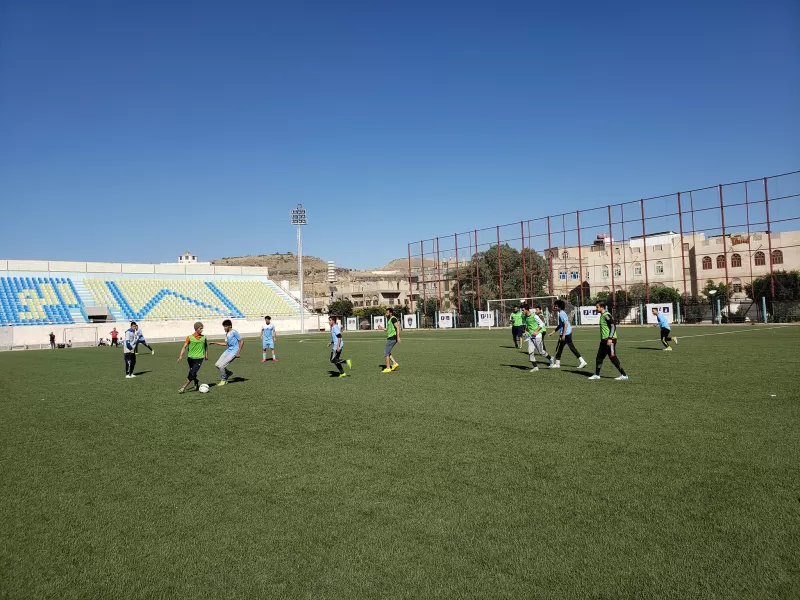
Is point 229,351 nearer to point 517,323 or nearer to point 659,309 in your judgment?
point 517,323

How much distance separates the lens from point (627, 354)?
64.3 ft

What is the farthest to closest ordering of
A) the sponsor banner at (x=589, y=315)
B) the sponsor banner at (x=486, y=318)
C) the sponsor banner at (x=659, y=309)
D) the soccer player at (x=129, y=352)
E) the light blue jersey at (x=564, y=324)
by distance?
the sponsor banner at (x=486, y=318) < the sponsor banner at (x=589, y=315) < the sponsor banner at (x=659, y=309) < the soccer player at (x=129, y=352) < the light blue jersey at (x=564, y=324)

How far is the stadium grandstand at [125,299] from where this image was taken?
50.1 meters

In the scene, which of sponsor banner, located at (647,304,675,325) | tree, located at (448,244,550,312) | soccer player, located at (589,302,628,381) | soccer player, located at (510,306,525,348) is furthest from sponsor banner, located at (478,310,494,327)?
soccer player, located at (589,302,628,381)

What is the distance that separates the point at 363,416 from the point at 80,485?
4459 mm

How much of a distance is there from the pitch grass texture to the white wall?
42803 millimetres

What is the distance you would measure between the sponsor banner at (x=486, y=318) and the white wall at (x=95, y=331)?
2063cm

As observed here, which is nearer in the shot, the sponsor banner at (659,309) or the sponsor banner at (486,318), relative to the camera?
the sponsor banner at (659,309)

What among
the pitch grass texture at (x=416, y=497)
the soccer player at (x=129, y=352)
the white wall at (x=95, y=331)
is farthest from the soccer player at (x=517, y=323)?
the white wall at (x=95, y=331)

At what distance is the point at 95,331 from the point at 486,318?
34.5 meters

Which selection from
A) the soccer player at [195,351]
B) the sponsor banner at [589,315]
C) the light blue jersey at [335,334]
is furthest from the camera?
the sponsor banner at [589,315]

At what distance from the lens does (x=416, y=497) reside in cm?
560

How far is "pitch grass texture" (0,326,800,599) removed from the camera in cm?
406

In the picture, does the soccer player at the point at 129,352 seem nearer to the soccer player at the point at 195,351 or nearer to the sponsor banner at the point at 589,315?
the soccer player at the point at 195,351
